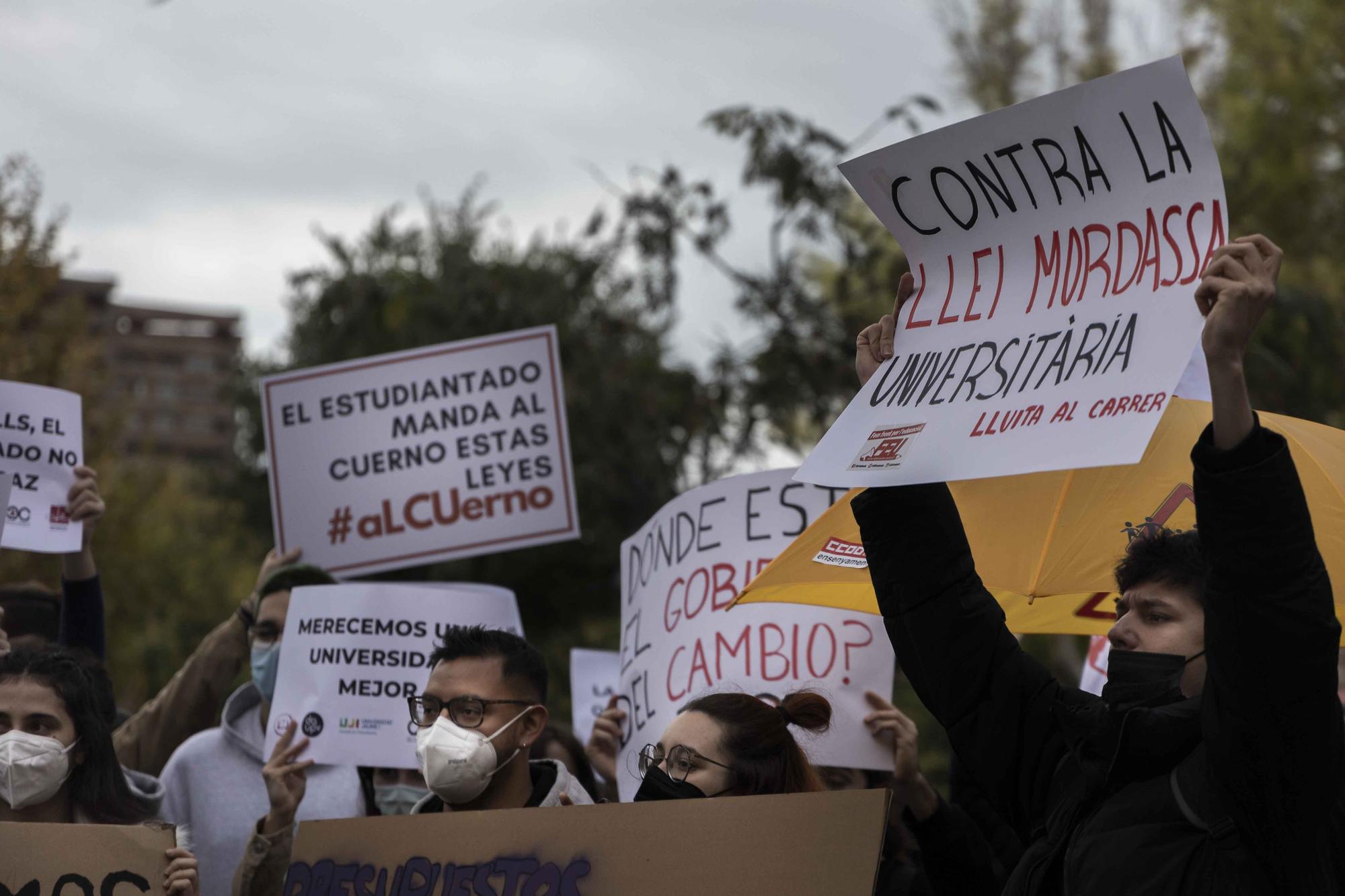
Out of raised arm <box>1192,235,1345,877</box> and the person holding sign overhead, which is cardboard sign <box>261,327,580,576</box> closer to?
the person holding sign overhead

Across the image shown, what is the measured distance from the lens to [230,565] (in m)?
30.6

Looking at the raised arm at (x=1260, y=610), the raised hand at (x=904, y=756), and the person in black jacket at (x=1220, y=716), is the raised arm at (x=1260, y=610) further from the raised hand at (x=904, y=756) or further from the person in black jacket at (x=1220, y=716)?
the raised hand at (x=904, y=756)

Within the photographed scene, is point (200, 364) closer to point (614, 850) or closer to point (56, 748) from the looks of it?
point (56, 748)

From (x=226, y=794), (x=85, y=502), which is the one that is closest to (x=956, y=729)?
(x=226, y=794)

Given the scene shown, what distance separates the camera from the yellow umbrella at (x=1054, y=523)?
366cm

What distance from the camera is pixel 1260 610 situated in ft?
8.02

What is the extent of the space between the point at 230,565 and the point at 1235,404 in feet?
97.8

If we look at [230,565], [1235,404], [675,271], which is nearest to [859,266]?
[675,271]

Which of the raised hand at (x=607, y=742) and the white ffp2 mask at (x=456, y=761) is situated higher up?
the white ffp2 mask at (x=456, y=761)

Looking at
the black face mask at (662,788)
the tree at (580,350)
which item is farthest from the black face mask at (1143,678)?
the tree at (580,350)

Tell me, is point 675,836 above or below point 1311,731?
below

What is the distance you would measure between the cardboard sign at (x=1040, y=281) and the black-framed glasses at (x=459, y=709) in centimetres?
135

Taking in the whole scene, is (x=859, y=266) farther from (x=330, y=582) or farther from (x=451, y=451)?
(x=330, y=582)

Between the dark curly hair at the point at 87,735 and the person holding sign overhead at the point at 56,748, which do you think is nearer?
the person holding sign overhead at the point at 56,748
